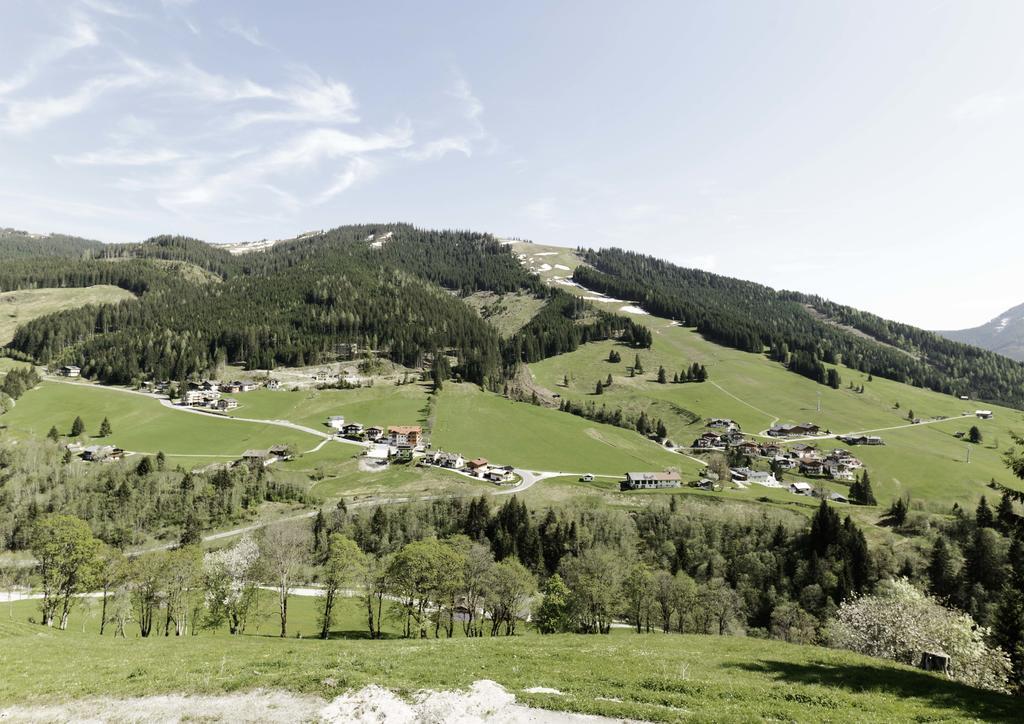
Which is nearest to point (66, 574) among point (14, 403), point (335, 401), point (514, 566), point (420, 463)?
point (514, 566)

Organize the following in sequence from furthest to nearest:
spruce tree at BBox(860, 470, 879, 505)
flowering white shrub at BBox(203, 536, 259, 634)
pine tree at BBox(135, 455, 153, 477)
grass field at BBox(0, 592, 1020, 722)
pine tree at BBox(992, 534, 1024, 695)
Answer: spruce tree at BBox(860, 470, 879, 505) < pine tree at BBox(135, 455, 153, 477) < flowering white shrub at BBox(203, 536, 259, 634) < pine tree at BBox(992, 534, 1024, 695) < grass field at BBox(0, 592, 1020, 722)

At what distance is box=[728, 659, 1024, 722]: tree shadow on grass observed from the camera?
57.1 feet

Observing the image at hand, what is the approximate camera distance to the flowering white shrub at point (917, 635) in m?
36.9

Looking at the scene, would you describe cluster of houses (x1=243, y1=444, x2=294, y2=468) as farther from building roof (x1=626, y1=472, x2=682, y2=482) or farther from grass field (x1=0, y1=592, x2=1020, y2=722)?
grass field (x1=0, y1=592, x2=1020, y2=722)

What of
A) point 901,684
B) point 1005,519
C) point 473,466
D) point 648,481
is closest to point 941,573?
point 648,481

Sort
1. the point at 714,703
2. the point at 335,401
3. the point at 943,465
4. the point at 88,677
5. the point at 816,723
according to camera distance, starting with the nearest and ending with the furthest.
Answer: the point at 816,723 → the point at 714,703 → the point at 88,677 → the point at 943,465 → the point at 335,401

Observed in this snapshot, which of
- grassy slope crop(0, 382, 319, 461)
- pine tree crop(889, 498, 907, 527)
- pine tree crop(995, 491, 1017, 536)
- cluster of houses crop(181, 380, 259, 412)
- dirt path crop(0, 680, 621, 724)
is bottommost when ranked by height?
pine tree crop(889, 498, 907, 527)

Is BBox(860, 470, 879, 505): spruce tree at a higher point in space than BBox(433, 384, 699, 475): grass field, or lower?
lower

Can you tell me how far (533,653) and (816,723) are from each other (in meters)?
14.2

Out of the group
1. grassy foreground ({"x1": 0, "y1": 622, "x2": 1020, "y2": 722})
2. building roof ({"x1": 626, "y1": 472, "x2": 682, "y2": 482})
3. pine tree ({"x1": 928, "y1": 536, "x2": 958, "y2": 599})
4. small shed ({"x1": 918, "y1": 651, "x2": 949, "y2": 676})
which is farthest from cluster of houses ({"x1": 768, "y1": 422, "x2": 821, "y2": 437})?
grassy foreground ({"x1": 0, "y1": 622, "x2": 1020, "y2": 722})

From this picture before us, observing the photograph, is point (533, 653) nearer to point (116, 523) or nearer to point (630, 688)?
point (630, 688)

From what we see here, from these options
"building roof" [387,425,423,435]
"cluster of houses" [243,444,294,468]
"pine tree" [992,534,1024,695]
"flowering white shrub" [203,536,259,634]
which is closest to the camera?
"pine tree" [992,534,1024,695]

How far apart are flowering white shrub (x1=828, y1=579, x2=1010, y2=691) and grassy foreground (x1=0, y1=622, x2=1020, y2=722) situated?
836 inches

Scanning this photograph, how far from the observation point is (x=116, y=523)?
100 m
